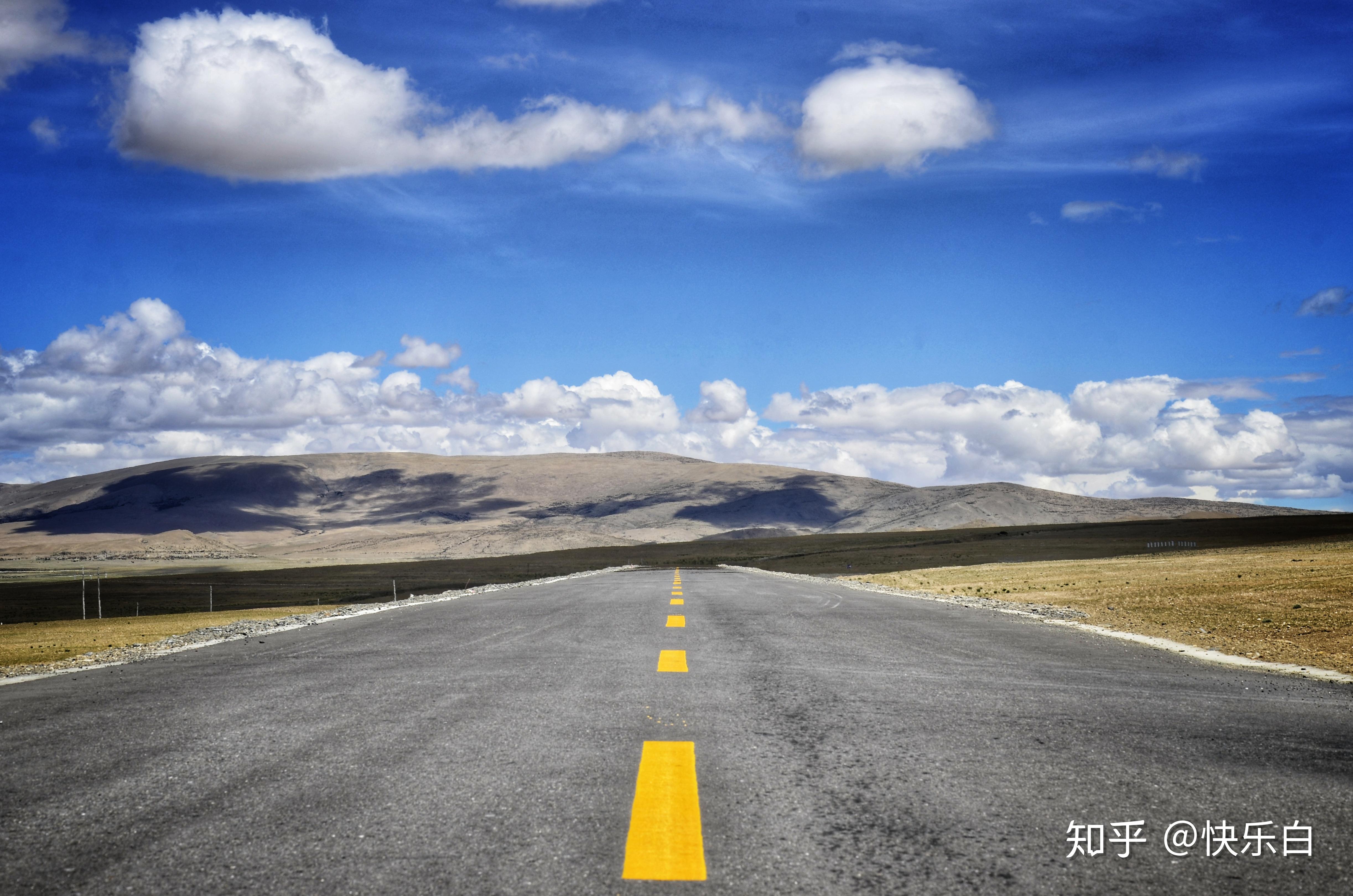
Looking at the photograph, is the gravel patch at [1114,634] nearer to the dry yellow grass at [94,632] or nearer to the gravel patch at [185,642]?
the gravel patch at [185,642]

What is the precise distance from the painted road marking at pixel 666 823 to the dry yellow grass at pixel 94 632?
40.9ft

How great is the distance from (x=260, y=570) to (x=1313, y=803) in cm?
11660

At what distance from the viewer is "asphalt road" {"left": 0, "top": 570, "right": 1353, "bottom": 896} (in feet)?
11.8

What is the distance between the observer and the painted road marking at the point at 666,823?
3.57 metres

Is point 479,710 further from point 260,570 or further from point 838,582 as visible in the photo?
point 260,570

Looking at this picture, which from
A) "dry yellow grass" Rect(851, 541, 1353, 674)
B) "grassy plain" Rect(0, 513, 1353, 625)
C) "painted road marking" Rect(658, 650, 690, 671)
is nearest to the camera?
"painted road marking" Rect(658, 650, 690, 671)

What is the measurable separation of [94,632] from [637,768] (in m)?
25.0

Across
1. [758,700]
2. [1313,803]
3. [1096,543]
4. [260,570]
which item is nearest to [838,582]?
[758,700]

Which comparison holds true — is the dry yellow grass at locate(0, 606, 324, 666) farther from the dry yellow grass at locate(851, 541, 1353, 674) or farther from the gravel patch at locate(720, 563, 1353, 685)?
the dry yellow grass at locate(851, 541, 1353, 674)

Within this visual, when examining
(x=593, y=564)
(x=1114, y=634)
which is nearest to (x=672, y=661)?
(x=1114, y=634)

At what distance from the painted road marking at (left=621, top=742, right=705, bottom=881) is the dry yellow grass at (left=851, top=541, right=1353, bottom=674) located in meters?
8.14

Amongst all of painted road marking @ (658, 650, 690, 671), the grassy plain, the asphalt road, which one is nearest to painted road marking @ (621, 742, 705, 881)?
the asphalt road

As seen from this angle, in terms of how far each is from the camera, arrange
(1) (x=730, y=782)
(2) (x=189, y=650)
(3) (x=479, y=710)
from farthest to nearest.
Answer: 1. (2) (x=189, y=650)
2. (3) (x=479, y=710)
3. (1) (x=730, y=782)

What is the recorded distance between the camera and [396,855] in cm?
374
